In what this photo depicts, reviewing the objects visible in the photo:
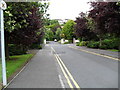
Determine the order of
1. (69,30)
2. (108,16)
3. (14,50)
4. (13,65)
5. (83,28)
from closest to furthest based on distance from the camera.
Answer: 1. (13,65)
2. (108,16)
3. (14,50)
4. (83,28)
5. (69,30)

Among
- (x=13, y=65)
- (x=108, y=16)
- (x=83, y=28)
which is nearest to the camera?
(x=13, y=65)

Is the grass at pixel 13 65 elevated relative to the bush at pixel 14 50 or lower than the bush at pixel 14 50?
lower

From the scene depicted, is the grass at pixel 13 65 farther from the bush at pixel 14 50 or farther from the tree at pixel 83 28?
the tree at pixel 83 28

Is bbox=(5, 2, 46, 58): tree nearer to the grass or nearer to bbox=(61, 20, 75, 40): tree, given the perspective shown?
the grass

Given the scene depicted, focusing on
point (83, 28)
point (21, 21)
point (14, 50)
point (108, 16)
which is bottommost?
point (14, 50)

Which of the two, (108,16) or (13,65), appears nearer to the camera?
(13,65)

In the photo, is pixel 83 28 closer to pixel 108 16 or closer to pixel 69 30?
pixel 108 16

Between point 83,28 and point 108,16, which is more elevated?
point 108,16

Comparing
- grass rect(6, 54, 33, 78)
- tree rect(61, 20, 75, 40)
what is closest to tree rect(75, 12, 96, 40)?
grass rect(6, 54, 33, 78)

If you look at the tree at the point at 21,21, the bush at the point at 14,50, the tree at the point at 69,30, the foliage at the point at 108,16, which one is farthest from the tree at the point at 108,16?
the tree at the point at 69,30

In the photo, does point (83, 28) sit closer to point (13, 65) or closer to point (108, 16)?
point (108, 16)

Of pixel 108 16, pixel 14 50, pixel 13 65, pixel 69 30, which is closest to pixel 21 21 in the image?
pixel 13 65

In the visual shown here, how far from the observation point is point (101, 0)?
77.7 ft

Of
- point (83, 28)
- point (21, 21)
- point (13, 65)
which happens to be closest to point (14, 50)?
point (21, 21)
